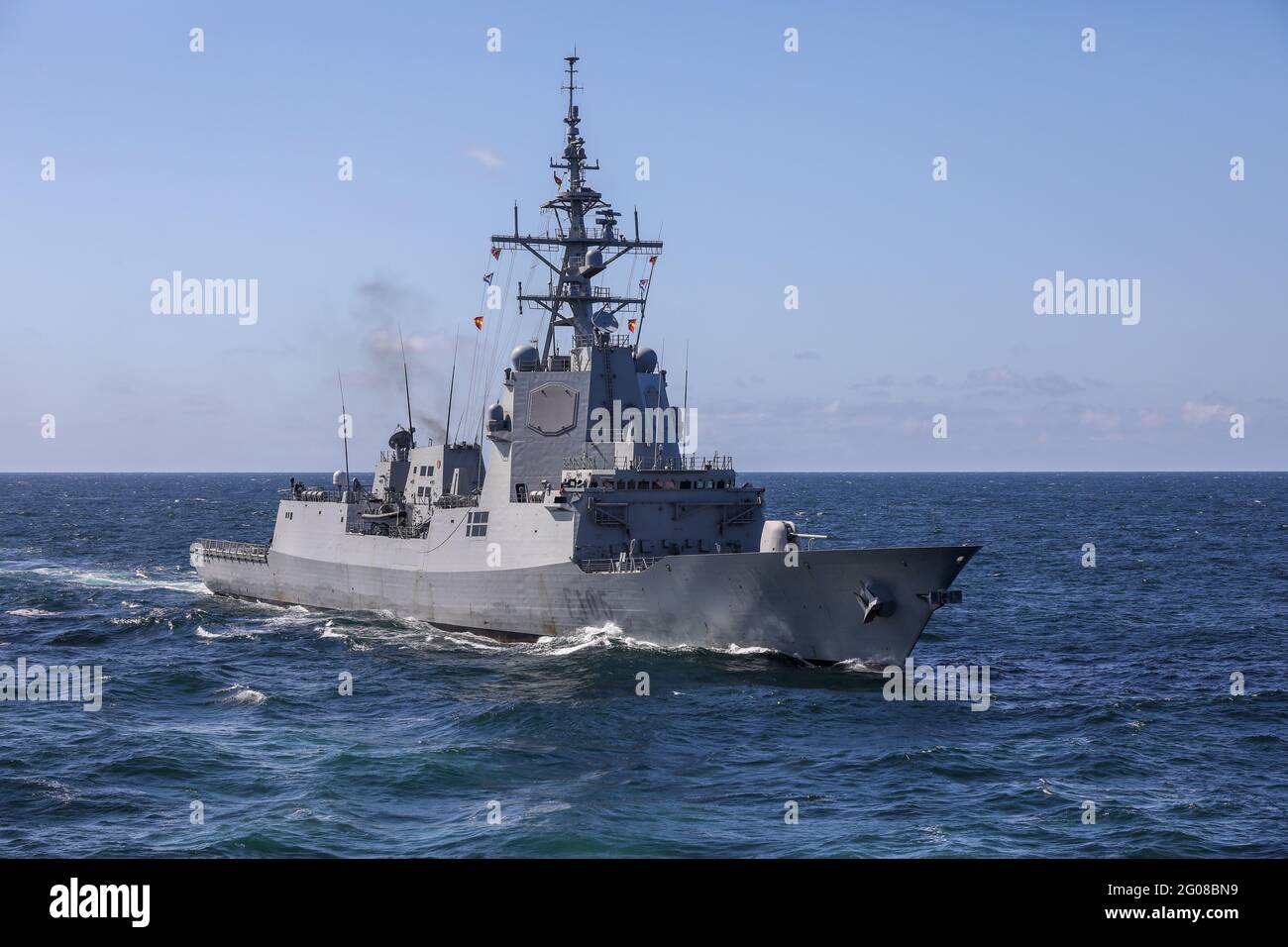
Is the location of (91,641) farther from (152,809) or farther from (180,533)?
(180,533)

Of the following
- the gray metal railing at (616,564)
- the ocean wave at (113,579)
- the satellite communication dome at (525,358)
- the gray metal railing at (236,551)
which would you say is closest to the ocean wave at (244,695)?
the gray metal railing at (616,564)

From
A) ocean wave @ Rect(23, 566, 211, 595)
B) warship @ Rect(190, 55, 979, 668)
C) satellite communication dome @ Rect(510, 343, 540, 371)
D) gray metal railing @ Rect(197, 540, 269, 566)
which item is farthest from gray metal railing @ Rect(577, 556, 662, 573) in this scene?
ocean wave @ Rect(23, 566, 211, 595)

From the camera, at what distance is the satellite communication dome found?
3089cm

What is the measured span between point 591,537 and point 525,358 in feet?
20.1

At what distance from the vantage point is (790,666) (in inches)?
982

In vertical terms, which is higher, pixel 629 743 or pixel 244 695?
pixel 244 695

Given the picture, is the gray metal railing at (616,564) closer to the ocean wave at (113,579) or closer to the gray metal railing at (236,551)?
the gray metal railing at (236,551)

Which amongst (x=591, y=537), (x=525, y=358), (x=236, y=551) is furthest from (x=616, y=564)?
(x=236, y=551)

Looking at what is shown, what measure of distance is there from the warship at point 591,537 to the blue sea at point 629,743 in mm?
844

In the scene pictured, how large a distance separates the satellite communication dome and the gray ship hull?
572cm

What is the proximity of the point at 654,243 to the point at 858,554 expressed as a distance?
45.9 feet

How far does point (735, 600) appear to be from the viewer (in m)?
25.2

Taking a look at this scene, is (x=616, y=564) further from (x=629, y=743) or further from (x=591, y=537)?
(x=629, y=743)

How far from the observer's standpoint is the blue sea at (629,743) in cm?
1528
